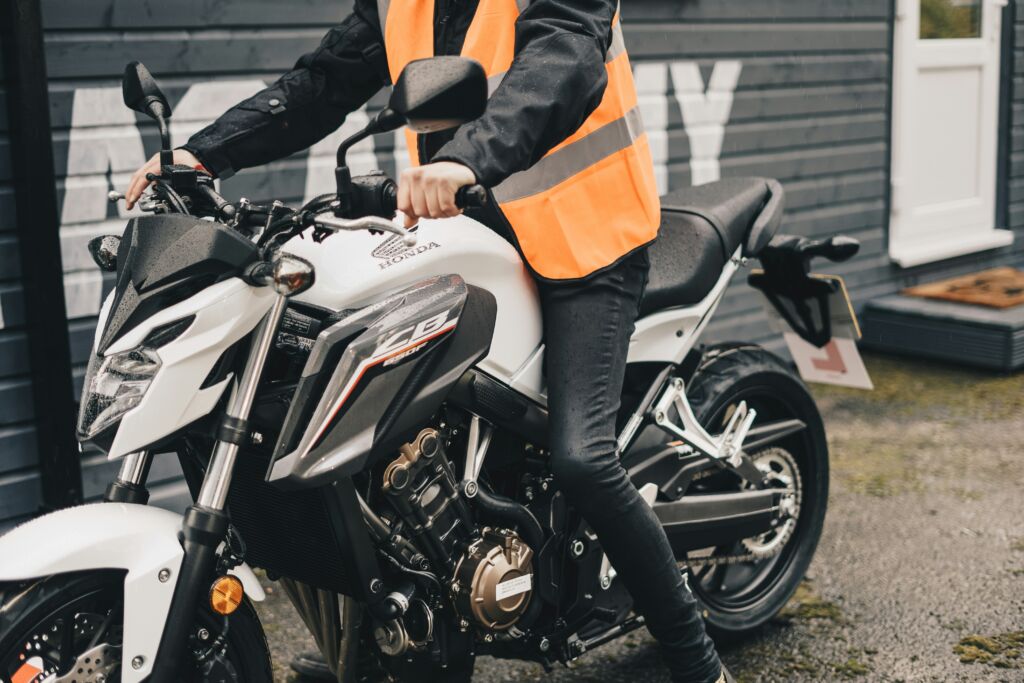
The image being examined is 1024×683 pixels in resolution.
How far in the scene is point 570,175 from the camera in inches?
112

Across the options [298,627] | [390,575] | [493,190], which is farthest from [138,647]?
[298,627]

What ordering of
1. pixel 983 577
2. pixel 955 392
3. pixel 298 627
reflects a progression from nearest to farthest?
pixel 298 627
pixel 983 577
pixel 955 392

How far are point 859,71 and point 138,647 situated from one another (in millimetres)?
6177

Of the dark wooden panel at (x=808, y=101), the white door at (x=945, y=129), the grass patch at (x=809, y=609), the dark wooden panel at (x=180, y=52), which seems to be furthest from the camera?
the white door at (x=945, y=129)

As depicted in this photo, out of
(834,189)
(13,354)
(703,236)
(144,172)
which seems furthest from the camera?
(834,189)

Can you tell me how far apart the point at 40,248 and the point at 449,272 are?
6.87ft

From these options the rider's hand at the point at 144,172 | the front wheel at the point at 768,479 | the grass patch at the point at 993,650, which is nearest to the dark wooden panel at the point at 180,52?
the rider's hand at the point at 144,172

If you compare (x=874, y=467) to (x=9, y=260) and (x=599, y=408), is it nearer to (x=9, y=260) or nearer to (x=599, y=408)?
(x=599, y=408)

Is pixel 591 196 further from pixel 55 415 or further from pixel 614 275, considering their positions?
pixel 55 415

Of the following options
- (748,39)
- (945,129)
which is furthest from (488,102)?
(945,129)

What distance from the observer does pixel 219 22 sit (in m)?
4.63

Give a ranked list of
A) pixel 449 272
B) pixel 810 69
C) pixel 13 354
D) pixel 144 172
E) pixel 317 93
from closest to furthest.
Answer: pixel 449 272
pixel 144 172
pixel 317 93
pixel 13 354
pixel 810 69

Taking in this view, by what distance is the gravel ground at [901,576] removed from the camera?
3549mm

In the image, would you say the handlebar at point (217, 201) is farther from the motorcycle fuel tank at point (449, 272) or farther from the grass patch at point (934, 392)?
the grass patch at point (934, 392)
